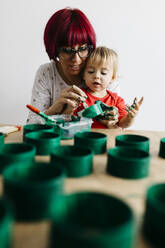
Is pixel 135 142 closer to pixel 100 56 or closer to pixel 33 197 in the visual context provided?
pixel 33 197

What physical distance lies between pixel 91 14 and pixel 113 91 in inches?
36.0

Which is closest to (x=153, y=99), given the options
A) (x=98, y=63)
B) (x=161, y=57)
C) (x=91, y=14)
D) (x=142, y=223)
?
(x=161, y=57)

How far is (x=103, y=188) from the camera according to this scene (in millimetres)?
523

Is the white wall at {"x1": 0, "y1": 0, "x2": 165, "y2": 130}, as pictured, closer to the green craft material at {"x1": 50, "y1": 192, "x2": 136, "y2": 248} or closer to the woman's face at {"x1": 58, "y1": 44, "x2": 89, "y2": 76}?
the woman's face at {"x1": 58, "y1": 44, "x2": 89, "y2": 76}

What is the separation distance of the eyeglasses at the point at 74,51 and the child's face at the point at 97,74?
5cm

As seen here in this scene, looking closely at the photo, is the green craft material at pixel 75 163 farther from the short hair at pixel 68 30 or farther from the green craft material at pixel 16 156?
the short hair at pixel 68 30

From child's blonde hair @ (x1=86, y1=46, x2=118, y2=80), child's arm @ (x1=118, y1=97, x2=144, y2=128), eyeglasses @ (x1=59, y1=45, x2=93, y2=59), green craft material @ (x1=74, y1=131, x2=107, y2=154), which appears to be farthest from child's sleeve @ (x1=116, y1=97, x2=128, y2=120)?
green craft material @ (x1=74, y1=131, x2=107, y2=154)

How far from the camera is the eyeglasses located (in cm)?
128

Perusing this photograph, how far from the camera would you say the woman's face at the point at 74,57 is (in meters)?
1.28

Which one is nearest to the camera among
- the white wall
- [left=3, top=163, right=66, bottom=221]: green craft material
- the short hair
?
[left=3, top=163, right=66, bottom=221]: green craft material

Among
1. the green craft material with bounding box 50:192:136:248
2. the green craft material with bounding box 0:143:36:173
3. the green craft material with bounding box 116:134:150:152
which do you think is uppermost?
the green craft material with bounding box 116:134:150:152

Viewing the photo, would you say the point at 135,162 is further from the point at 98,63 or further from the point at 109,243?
the point at 98,63

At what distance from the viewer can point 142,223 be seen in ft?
1.28

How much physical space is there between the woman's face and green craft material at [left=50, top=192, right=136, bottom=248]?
3.34ft
